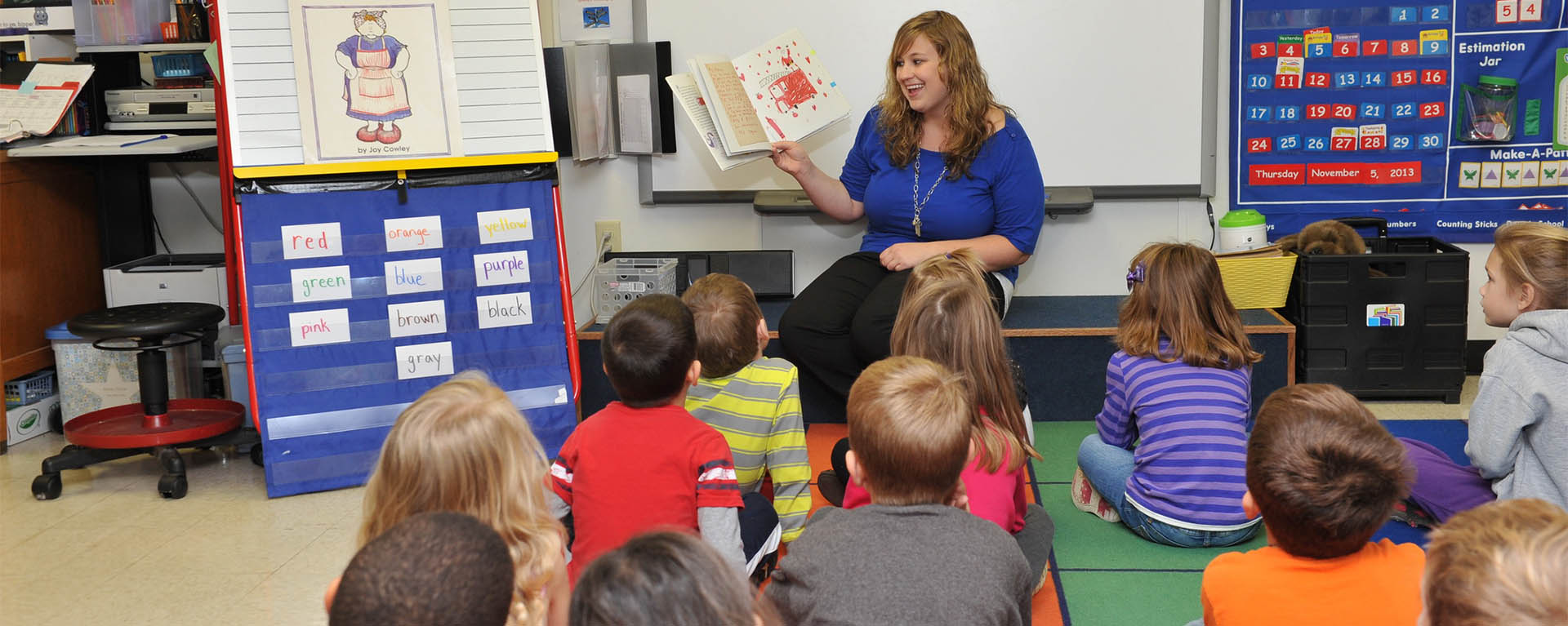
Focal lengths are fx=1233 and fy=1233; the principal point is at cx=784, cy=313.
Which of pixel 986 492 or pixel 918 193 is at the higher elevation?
pixel 918 193

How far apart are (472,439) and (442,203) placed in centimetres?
185

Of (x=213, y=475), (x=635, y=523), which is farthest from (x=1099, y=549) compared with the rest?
(x=213, y=475)

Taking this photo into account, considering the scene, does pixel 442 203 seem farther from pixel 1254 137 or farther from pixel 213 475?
pixel 1254 137

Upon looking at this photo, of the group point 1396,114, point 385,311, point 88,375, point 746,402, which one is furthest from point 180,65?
point 1396,114

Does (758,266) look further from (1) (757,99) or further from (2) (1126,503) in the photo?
(2) (1126,503)

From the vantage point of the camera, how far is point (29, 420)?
3684mm

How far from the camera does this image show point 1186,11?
12.4 feet

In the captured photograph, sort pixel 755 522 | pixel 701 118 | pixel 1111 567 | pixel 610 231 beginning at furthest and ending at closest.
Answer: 1. pixel 610 231
2. pixel 701 118
3. pixel 1111 567
4. pixel 755 522

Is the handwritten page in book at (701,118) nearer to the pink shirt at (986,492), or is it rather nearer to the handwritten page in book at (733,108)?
the handwritten page in book at (733,108)

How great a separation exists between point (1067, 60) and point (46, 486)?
3.09m

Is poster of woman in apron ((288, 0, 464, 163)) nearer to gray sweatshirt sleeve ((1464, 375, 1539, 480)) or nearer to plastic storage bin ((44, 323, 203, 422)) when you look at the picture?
plastic storage bin ((44, 323, 203, 422))

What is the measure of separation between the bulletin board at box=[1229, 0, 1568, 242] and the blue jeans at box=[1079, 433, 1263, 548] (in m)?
1.56

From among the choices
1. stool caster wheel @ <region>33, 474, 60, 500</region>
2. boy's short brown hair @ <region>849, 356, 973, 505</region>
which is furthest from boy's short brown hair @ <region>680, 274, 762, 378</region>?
stool caster wheel @ <region>33, 474, 60, 500</region>

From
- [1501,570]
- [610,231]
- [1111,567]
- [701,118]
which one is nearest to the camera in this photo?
[1501,570]
